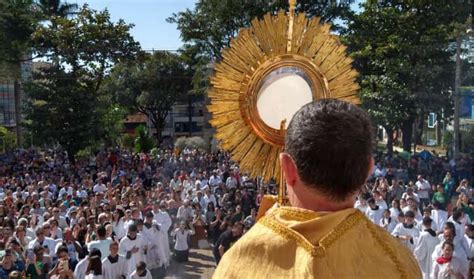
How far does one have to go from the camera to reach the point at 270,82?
301 cm

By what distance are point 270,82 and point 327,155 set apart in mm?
1566

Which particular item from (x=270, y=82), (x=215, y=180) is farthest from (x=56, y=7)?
(x=270, y=82)

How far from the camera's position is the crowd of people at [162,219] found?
26.0 feet

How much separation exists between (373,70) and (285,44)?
23.2 metres

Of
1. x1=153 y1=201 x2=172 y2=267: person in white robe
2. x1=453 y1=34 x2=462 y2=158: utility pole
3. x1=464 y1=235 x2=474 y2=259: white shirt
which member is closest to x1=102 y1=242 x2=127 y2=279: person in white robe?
x1=153 y1=201 x2=172 y2=267: person in white robe

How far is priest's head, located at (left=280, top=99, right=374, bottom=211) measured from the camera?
1.49 meters

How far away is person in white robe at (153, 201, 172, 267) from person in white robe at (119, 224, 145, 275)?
165 cm

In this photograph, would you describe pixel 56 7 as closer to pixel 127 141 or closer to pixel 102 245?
pixel 127 141

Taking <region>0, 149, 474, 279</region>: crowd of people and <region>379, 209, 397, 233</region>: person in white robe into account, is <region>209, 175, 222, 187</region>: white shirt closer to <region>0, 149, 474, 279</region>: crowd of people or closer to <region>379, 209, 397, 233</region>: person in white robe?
<region>0, 149, 474, 279</region>: crowd of people

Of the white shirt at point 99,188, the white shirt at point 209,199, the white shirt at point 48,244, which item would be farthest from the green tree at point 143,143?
the white shirt at point 48,244

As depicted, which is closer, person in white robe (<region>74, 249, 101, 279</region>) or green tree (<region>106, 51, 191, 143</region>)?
person in white robe (<region>74, 249, 101, 279</region>)

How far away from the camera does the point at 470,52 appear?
23.2 metres

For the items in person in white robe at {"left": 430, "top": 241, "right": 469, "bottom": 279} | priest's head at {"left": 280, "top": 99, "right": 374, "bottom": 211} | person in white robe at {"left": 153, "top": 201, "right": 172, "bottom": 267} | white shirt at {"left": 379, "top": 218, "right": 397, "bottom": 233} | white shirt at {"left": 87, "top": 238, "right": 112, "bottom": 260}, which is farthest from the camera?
person in white robe at {"left": 153, "top": 201, "right": 172, "bottom": 267}

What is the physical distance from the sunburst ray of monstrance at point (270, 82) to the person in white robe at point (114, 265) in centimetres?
518
